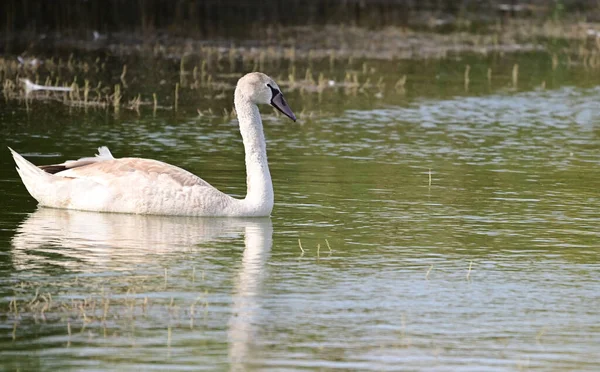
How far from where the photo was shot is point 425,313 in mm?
9383

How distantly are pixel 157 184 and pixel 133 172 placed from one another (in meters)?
0.29

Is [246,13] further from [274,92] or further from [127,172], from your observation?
[127,172]

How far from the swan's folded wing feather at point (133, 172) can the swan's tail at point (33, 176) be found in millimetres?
137

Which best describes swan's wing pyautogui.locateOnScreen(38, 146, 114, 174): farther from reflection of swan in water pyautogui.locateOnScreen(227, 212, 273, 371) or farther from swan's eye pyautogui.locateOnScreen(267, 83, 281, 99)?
reflection of swan in water pyautogui.locateOnScreen(227, 212, 273, 371)

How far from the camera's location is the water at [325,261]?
8.43 metres

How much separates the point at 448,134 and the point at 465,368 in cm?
1270

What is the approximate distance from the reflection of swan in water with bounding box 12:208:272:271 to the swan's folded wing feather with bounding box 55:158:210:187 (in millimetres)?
361

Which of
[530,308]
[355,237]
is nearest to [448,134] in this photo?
[355,237]

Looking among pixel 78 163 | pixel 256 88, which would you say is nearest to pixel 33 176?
pixel 78 163

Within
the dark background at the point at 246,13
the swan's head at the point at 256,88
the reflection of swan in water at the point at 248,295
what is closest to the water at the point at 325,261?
the reflection of swan in water at the point at 248,295

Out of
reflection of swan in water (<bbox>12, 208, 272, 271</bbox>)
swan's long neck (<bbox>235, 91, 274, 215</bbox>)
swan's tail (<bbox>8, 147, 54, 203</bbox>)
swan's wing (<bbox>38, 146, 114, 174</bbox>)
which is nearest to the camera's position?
reflection of swan in water (<bbox>12, 208, 272, 271</bbox>)

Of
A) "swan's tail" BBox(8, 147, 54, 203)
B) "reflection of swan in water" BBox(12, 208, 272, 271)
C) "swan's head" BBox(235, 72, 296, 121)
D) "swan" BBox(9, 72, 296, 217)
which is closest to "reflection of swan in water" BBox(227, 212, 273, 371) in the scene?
"reflection of swan in water" BBox(12, 208, 272, 271)

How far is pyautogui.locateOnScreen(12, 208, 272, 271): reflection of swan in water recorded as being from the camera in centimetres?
1099

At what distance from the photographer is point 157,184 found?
13.0 m
